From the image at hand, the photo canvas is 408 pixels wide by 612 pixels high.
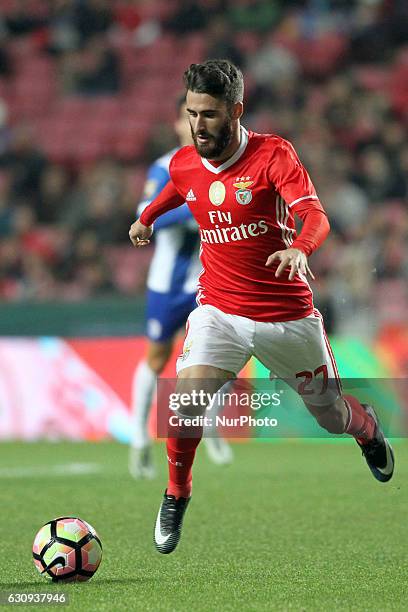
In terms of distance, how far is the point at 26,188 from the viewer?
48.4ft

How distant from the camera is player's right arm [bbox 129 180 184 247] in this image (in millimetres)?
5410

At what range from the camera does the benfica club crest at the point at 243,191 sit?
16.4 ft

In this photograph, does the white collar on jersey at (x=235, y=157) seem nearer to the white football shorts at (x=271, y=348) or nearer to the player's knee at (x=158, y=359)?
the white football shorts at (x=271, y=348)

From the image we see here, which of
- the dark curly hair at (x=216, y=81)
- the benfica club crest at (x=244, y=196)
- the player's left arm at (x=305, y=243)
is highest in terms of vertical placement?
the dark curly hair at (x=216, y=81)

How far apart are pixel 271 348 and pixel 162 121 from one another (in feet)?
34.9

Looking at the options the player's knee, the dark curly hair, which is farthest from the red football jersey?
the player's knee

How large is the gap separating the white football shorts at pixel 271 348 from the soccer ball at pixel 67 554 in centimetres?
87

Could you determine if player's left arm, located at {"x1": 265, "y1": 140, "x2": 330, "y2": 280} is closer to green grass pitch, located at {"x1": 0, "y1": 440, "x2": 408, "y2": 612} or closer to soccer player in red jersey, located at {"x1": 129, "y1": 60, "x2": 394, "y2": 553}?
soccer player in red jersey, located at {"x1": 129, "y1": 60, "x2": 394, "y2": 553}

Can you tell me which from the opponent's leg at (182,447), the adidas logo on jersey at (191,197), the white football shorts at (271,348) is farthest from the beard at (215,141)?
the opponent's leg at (182,447)

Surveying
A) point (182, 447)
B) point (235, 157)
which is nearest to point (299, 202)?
point (235, 157)

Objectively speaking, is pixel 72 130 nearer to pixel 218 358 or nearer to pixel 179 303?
pixel 179 303

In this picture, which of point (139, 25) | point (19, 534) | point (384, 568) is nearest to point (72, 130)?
point (139, 25)

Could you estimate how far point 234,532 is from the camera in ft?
19.8

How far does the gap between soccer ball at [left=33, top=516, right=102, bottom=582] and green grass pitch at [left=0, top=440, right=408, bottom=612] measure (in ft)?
0.19
